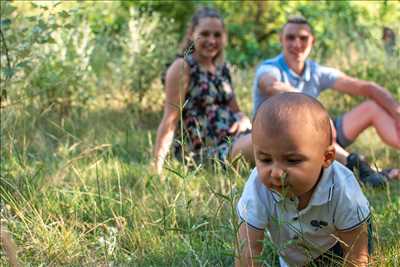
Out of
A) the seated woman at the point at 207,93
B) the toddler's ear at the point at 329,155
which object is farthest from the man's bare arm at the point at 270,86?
the toddler's ear at the point at 329,155

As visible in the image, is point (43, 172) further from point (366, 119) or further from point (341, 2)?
point (341, 2)

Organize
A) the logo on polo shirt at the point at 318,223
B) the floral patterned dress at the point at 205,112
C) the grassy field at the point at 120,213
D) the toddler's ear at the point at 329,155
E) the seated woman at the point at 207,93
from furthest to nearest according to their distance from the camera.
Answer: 1. the floral patterned dress at the point at 205,112
2. the seated woman at the point at 207,93
3. the grassy field at the point at 120,213
4. the logo on polo shirt at the point at 318,223
5. the toddler's ear at the point at 329,155

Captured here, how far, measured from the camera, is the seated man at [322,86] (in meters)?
3.89

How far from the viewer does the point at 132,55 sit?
537 cm

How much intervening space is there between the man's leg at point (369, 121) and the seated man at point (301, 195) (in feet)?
6.56

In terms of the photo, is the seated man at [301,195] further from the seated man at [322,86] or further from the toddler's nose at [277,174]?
the seated man at [322,86]

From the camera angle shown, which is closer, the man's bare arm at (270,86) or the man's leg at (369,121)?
the man's bare arm at (270,86)

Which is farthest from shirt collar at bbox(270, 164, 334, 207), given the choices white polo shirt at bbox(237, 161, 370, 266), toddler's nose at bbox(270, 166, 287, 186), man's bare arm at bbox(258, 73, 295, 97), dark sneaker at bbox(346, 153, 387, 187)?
man's bare arm at bbox(258, 73, 295, 97)

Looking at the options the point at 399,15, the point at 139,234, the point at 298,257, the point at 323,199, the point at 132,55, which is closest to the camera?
the point at 323,199

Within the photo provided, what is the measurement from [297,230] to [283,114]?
0.41 metres

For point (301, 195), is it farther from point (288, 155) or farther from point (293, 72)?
point (293, 72)

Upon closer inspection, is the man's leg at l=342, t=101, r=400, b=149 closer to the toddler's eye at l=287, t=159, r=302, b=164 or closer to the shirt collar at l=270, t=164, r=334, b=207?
the shirt collar at l=270, t=164, r=334, b=207

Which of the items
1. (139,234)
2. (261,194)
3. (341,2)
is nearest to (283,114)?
(261,194)

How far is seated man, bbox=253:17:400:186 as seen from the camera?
3895 mm
